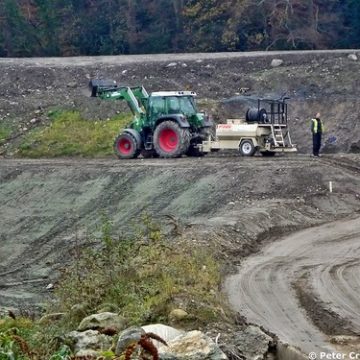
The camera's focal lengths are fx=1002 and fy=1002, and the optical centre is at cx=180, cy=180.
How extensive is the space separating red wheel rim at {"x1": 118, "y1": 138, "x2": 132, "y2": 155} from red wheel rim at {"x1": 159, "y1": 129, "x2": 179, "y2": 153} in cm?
134

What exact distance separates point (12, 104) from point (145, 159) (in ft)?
35.6

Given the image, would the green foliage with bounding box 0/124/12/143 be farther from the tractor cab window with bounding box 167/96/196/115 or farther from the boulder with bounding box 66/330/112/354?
the boulder with bounding box 66/330/112/354

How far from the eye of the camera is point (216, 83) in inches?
1522

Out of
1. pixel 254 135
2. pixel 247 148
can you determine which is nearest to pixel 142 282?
pixel 254 135

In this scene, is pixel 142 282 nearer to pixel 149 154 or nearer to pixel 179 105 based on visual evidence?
pixel 179 105

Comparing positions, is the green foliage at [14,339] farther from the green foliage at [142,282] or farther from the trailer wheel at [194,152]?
the trailer wheel at [194,152]

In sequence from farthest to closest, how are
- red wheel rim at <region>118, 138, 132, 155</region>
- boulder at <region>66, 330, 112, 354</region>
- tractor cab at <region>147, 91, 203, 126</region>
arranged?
red wheel rim at <region>118, 138, 132, 155</region>, tractor cab at <region>147, 91, 203, 126</region>, boulder at <region>66, 330, 112, 354</region>

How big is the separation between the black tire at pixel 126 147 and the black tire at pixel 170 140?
928 mm

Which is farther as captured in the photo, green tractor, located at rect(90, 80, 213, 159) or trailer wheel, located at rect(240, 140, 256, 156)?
green tractor, located at rect(90, 80, 213, 159)

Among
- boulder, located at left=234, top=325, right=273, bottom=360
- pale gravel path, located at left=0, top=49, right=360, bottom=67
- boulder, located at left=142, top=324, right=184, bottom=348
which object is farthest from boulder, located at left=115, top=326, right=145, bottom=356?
pale gravel path, located at left=0, top=49, right=360, bottom=67

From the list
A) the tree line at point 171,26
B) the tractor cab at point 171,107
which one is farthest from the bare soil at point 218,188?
the tree line at point 171,26

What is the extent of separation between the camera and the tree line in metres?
49.4

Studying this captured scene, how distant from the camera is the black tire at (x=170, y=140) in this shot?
95.1 feet

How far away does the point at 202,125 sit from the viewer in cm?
3014
